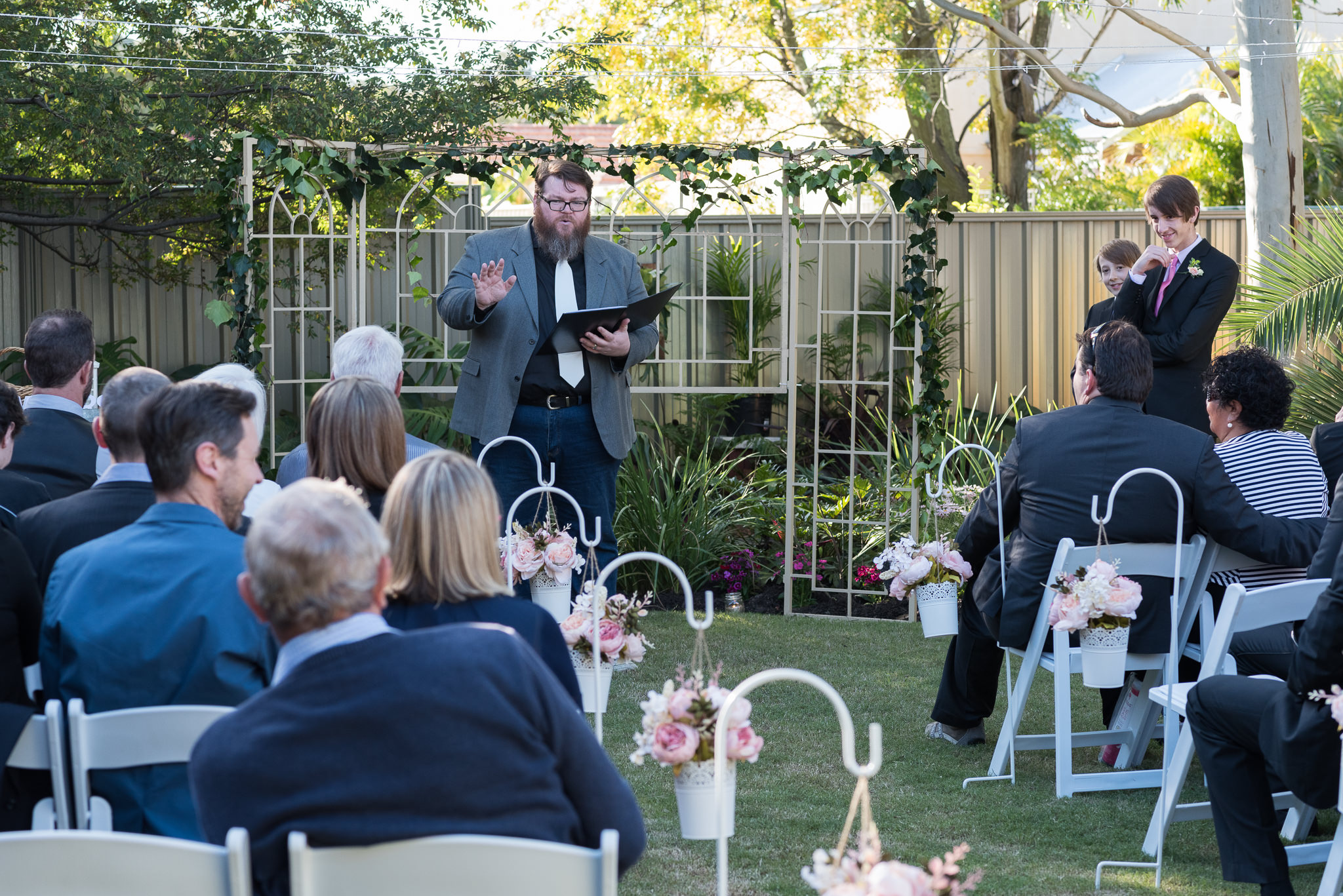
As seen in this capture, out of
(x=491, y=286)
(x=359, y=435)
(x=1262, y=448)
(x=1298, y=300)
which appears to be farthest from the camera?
(x=1298, y=300)

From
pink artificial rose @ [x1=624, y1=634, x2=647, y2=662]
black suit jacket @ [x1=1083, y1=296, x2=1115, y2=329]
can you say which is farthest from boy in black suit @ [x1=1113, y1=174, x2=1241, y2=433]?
pink artificial rose @ [x1=624, y1=634, x2=647, y2=662]

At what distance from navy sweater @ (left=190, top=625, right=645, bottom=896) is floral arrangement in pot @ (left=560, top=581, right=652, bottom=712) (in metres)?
1.01

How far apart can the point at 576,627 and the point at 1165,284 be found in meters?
3.11

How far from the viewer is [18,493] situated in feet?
10.2

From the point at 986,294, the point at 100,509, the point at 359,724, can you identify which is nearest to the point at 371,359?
the point at 100,509

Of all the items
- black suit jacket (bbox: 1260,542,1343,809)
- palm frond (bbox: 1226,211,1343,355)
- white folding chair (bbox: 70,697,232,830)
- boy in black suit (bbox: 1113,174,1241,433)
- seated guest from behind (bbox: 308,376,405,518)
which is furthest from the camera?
palm frond (bbox: 1226,211,1343,355)

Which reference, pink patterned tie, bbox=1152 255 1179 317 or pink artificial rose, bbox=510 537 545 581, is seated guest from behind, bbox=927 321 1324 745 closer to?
pink patterned tie, bbox=1152 255 1179 317

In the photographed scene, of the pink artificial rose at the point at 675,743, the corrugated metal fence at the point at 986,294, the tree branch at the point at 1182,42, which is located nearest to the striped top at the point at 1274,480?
the pink artificial rose at the point at 675,743

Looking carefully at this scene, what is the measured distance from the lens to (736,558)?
255 inches

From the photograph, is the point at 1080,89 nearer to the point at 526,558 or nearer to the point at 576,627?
the point at 526,558

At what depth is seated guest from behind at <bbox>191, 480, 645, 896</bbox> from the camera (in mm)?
1624

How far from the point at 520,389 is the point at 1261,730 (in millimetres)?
2677

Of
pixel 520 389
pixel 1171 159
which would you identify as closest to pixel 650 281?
pixel 520 389

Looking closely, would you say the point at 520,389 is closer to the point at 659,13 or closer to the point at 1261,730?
the point at 1261,730
